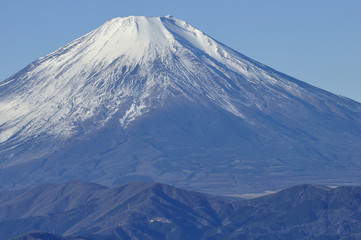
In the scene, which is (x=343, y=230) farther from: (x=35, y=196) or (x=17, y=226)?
(x=35, y=196)

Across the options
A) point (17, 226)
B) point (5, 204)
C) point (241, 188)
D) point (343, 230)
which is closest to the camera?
point (343, 230)

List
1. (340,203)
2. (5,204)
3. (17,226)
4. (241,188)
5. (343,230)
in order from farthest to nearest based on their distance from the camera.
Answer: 1. (241,188)
2. (5,204)
3. (17,226)
4. (340,203)
5. (343,230)

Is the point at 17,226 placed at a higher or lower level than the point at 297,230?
higher

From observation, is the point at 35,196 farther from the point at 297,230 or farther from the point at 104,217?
the point at 297,230

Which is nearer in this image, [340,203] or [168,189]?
[340,203]

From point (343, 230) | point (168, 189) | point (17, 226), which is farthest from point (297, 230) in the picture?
point (17, 226)

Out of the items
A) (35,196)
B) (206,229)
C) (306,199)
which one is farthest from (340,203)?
(35,196)
